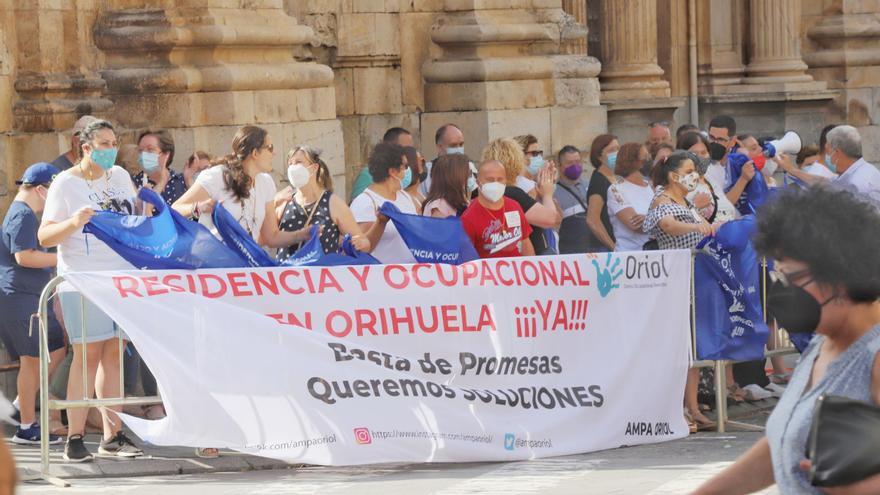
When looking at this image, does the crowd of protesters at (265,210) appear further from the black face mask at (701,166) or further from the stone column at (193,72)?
the stone column at (193,72)

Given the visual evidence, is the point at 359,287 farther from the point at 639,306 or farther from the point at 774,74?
the point at 774,74

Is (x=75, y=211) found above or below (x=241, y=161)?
below

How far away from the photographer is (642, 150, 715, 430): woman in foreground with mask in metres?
10.9

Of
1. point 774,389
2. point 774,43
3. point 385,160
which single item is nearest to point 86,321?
point 385,160

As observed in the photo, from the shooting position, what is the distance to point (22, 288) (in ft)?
34.6

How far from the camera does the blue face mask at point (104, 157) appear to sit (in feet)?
32.5

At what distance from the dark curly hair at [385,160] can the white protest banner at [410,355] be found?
3.34 feet

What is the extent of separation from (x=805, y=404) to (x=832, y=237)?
37 centimetres

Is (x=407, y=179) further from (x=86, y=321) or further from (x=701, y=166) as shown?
(x=86, y=321)

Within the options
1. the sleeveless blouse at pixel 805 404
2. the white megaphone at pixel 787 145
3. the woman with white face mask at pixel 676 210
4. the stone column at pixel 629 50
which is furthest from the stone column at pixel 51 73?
the stone column at pixel 629 50

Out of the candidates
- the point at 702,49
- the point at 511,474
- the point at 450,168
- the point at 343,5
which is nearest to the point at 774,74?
the point at 702,49

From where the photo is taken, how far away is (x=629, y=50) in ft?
71.0

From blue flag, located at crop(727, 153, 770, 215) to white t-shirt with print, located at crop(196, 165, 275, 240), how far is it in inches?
150

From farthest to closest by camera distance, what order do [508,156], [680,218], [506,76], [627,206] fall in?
[506,76] < [627,206] < [508,156] < [680,218]
